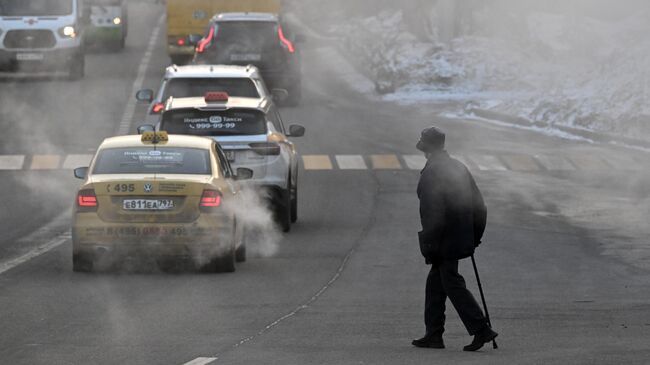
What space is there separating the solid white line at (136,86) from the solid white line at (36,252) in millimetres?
13051

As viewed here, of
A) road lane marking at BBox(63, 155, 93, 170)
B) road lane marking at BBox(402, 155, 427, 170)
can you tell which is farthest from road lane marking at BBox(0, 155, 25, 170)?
road lane marking at BBox(402, 155, 427, 170)

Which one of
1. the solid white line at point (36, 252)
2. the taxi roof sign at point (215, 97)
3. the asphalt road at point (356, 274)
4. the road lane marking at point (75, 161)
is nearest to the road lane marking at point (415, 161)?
the asphalt road at point (356, 274)

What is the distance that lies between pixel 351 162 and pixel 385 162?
603 mm

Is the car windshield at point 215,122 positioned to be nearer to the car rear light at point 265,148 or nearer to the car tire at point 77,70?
the car rear light at point 265,148

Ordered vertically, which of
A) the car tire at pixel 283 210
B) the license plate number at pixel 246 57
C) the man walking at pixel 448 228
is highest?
the man walking at pixel 448 228

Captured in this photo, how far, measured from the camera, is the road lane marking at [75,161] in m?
28.9

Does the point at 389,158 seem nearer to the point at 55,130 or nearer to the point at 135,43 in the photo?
the point at 55,130

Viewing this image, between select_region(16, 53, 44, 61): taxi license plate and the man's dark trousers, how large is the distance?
104 ft

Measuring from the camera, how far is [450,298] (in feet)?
39.1

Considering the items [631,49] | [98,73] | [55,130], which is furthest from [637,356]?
[98,73]

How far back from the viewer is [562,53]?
53125 millimetres

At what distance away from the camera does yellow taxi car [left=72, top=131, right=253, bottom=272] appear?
641 inches

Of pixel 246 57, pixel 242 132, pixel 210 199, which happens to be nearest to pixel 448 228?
pixel 210 199

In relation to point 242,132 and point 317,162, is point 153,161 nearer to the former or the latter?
point 242,132
